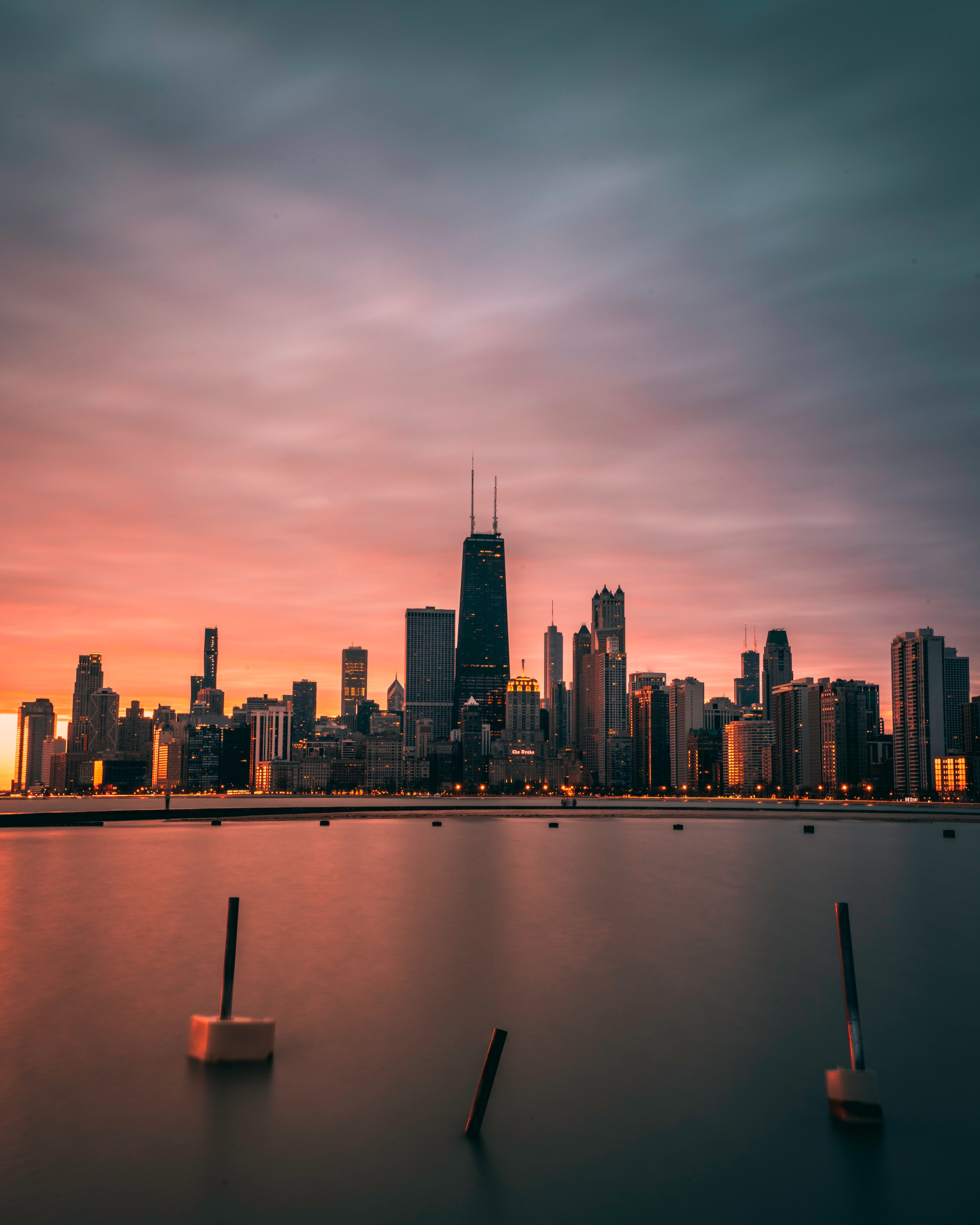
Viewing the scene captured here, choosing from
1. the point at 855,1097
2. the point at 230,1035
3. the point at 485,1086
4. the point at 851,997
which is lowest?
the point at 855,1097

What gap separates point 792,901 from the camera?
211 feet

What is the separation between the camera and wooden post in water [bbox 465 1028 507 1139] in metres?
16.5

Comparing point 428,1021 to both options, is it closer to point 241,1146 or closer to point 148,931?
point 241,1146

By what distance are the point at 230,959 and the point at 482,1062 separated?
6625mm

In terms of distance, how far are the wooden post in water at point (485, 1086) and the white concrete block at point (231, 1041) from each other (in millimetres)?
5871

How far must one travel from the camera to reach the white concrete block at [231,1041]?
70.1 feet

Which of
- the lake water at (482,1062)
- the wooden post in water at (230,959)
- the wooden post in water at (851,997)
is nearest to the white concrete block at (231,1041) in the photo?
the wooden post in water at (230,959)

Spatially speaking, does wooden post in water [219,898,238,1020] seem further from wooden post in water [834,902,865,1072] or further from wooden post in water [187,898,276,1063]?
wooden post in water [834,902,865,1072]

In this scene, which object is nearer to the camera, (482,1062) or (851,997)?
(851,997)

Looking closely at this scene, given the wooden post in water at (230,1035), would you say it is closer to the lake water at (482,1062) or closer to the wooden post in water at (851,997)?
the lake water at (482,1062)

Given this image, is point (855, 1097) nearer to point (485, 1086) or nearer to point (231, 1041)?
point (485, 1086)

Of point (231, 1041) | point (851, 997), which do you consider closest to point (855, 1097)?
point (851, 997)

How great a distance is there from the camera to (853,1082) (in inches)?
731

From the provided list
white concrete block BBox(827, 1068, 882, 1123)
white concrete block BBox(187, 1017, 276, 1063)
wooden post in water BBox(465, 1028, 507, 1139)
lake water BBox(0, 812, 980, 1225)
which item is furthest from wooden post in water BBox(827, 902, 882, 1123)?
white concrete block BBox(187, 1017, 276, 1063)
